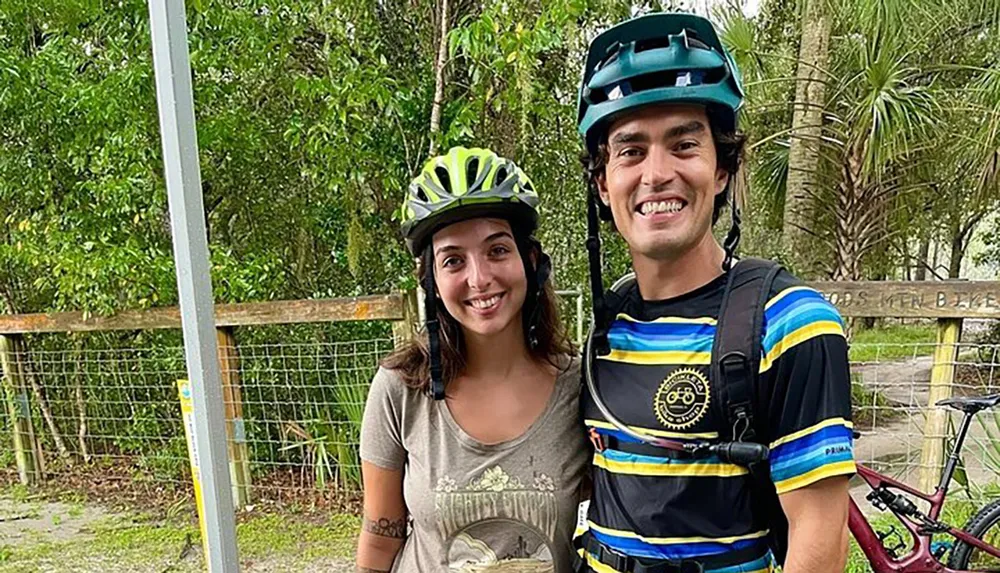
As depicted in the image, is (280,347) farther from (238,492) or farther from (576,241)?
(576,241)

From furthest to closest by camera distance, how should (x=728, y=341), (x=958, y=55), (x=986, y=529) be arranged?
(x=958, y=55) < (x=986, y=529) < (x=728, y=341)

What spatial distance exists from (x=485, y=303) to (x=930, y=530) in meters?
2.82

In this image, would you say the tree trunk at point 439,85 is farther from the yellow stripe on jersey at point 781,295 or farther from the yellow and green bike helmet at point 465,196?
the yellow stripe on jersey at point 781,295

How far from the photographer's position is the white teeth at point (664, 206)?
1.48 meters

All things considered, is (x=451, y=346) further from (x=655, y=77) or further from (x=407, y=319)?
(x=407, y=319)

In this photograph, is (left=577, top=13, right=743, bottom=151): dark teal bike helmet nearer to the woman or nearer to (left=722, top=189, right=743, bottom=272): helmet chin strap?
A: (left=722, top=189, right=743, bottom=272): helmet chin strap

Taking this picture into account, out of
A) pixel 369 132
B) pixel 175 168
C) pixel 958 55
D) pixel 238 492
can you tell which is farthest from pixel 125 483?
pixel 958 55

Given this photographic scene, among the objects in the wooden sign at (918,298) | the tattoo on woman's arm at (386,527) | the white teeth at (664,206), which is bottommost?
the tattoo on woman's arm at (386,527)

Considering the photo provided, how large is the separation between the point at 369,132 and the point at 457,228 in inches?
127

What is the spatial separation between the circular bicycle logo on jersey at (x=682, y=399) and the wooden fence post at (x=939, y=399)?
3.03 metres

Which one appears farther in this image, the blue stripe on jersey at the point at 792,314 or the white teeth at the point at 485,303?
the white teeth at the point at 485,303

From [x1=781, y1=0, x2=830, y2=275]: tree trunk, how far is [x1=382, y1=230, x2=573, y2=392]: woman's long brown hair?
20.2ft

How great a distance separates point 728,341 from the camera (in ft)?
4.46

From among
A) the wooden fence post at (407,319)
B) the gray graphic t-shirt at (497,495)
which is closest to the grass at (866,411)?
the wooden fence post at (407,319)
